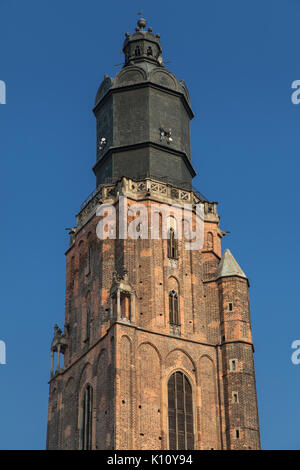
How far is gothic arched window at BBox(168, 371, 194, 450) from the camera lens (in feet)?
211

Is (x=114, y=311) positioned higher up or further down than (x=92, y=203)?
further down

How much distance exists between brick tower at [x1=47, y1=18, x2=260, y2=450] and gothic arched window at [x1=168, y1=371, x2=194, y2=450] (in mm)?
82

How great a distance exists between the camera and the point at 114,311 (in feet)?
217

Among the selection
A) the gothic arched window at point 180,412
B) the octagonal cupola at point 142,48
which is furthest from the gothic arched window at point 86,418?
the octagonal cupola at point 142,48

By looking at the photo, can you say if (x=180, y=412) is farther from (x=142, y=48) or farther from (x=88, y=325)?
(x=142, y=48)

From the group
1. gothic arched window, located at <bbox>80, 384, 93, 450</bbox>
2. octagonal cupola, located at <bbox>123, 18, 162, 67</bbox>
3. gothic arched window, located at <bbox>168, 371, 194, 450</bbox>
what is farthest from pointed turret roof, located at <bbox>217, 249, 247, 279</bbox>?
octagonal cupola, located at <bbox>123, 18, 162, 67</bbox>

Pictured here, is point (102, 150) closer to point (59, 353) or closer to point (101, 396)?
point (59, 353)

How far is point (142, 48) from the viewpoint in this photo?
274 feet

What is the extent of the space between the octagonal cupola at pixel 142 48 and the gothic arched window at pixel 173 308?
70.2 feet

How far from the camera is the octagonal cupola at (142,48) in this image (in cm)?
8269

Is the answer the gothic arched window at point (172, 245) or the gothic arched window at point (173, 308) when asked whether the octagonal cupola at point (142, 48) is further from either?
the gothic arched window at point (173, 308)

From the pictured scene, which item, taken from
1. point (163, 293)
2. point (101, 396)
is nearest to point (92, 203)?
point (163, 293)

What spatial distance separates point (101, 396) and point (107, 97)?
24.9 meters

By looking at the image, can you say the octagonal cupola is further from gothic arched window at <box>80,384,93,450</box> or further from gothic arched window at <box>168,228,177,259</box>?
gothic arched window at <box>80,384,93,450</box>
